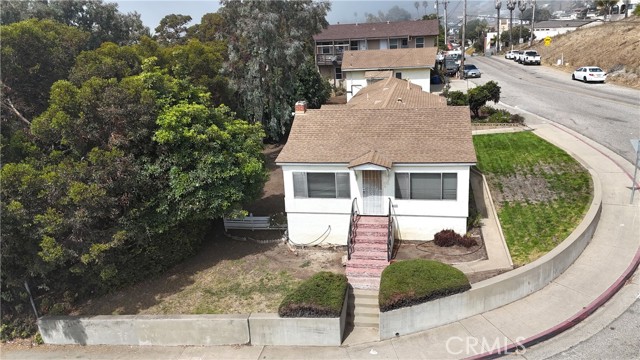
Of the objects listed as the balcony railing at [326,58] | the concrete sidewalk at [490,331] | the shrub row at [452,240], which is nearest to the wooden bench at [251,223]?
the shrub row at [452,240]

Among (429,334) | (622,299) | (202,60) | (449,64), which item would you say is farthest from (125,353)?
(449,64)

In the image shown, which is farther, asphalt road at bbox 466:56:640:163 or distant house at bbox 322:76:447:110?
asphalt road at bbox 466:56:640:163

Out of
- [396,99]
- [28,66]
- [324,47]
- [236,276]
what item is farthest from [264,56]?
[324,47]

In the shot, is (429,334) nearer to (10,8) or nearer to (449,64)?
(10,8)

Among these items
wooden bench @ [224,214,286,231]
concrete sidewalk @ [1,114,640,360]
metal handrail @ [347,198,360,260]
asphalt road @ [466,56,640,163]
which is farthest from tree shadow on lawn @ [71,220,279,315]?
asphalt road @ [466,56,640,163]

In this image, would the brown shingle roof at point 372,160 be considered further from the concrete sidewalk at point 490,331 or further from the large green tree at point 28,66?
the large green tree at point 28,66

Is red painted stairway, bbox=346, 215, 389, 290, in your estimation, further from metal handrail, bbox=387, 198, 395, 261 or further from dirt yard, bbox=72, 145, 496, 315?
dirt yard, bbox=72, 145, 496, 315

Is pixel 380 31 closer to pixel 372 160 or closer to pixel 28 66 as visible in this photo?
pixel 372 160
